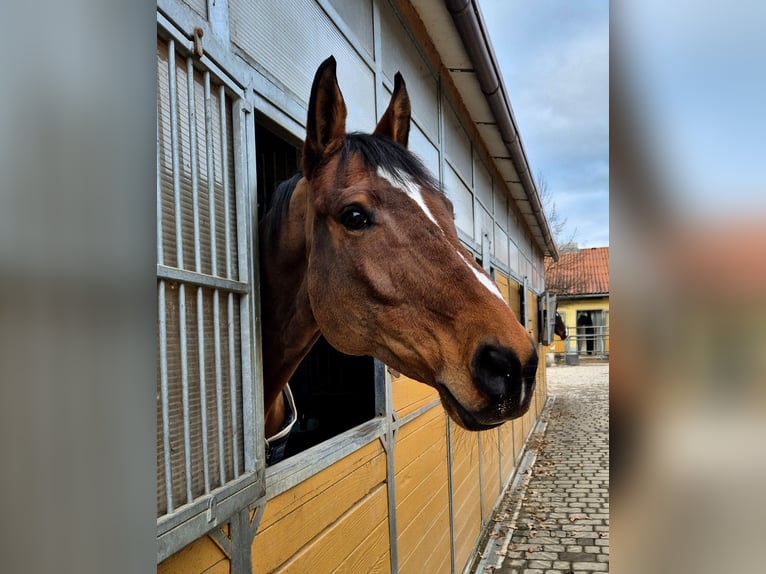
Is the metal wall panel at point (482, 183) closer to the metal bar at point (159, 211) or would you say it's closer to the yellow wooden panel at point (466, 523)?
the yellow wooden panel at point (466, 523)

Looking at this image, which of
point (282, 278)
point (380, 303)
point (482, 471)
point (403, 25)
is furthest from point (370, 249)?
point (482, 471)

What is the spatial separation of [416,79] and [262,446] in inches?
70.8

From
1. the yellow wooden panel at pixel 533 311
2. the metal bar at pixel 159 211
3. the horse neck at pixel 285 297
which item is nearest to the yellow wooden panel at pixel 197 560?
the horse neck at pixel 285 297

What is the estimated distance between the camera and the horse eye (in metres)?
0.87

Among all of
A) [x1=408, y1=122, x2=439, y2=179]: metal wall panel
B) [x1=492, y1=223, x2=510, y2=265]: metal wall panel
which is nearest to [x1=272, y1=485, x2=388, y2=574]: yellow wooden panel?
[x1=408, y1=122, x2=439, y2=179]: metal wall panel

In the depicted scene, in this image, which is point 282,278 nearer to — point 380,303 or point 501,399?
point 380,303

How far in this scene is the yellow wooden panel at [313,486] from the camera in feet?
3.41

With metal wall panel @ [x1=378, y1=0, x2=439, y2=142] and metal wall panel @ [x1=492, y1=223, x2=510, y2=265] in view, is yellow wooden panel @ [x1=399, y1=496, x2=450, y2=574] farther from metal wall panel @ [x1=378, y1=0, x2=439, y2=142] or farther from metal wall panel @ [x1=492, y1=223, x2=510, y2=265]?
metal wall panel @ [x1=492, y1=223, x2=510, y2=265]

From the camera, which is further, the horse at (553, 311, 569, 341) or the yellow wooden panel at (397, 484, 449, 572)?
the horse at (553, 311, 569, 341)

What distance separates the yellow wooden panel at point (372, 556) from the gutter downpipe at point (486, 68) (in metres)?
2.11

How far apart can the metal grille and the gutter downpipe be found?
4.56 ft

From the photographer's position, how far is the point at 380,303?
0.85 metres

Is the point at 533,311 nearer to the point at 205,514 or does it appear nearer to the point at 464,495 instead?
the point at 464,495

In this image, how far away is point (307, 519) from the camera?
1.19 metres
